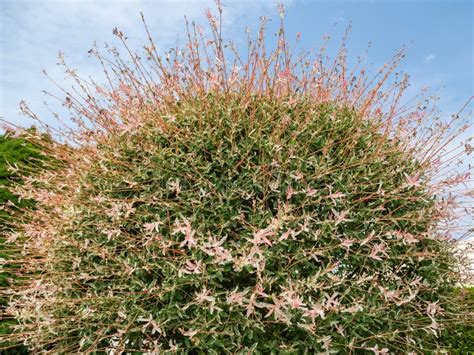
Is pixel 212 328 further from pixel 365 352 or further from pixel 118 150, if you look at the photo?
pixel 118 150

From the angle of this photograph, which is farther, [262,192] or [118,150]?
[118,150]

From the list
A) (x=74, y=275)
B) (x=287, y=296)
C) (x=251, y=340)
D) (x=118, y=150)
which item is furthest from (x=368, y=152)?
(x=74, y=275)

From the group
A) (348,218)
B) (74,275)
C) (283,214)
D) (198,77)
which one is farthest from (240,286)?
(198,77)

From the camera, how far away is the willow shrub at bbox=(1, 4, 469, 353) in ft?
12.0

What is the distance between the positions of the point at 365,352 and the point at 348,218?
100 cm

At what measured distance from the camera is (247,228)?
3.69 metres

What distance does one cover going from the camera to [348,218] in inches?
159

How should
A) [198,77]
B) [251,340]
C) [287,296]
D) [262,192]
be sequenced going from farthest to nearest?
[198,77], [262,192], [251,340], [287,296]

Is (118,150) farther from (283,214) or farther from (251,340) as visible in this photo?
(251,340)

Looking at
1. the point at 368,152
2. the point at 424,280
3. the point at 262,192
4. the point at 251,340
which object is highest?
the point at 368,152

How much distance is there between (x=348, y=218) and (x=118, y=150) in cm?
195

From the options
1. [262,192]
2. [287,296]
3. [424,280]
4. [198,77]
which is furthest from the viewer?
[198,77]

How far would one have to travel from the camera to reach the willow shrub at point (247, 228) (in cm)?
366

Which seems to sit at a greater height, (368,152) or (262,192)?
(368,152)
